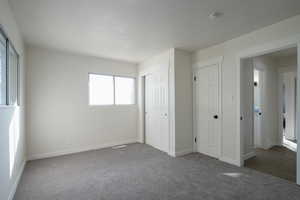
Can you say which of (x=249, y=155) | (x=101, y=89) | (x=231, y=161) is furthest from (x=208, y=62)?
(x=101, y=89)

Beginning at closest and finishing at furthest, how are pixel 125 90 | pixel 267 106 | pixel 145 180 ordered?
pixel 145 180
pixel 267 106
pixel 125 90

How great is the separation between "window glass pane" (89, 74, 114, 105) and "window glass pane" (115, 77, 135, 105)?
0.20m

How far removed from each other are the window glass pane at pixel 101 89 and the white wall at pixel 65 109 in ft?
0.49

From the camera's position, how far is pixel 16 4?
2018 mm

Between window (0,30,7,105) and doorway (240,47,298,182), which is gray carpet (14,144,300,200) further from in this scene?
window (0,30,7,105)

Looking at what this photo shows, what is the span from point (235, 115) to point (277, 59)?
9.71 ft

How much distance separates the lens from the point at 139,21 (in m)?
2.44

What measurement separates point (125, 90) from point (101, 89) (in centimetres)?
78

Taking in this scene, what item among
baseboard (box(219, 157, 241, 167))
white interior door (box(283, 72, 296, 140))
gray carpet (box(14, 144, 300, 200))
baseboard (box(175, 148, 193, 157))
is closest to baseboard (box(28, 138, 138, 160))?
gray carpet (box(14, 144, 300, 200))

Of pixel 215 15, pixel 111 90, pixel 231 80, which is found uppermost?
pixel 215 15

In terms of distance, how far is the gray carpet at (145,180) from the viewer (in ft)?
7.03

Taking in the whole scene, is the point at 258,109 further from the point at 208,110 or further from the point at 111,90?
the point at 111,90

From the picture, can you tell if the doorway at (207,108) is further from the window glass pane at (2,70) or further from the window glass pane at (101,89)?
the window glass pane at (2,70)

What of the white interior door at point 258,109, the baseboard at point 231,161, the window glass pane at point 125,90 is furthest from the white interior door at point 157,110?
the white interior door at point 258,109
